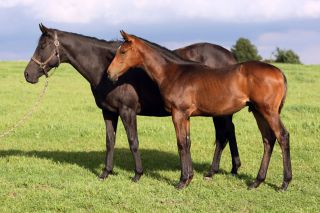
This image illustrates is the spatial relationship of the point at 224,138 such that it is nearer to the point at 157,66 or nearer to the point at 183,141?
the point at 183,141

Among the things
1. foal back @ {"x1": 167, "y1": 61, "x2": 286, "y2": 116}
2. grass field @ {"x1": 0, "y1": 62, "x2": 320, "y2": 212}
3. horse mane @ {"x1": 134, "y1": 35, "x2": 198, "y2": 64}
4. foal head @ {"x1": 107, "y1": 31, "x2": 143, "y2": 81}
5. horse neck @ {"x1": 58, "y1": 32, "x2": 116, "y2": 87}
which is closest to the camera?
grass field @ {"x1": 0, "y1": 62, "x2": 320, "y2": 212}

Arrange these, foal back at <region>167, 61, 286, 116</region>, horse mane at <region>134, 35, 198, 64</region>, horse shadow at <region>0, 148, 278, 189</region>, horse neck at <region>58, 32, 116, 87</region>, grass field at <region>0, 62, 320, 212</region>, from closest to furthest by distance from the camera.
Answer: grass field at <region>0, 62, 320, 212</region> → foal back at <region>167, 61, 286, 116</region> → horse mane at <region>134, 35, 198, 64</region> → horse neck at <region>58, 32, 116, 87</region> → horse shadow at <region>0, 148, 278, 189</region>

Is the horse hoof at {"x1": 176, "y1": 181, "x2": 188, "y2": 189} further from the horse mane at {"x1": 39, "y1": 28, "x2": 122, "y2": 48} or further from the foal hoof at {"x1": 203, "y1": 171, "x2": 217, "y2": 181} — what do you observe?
the horse mane at {"x1": 39, "y1": 28, "x2": 122, "y2": 48}

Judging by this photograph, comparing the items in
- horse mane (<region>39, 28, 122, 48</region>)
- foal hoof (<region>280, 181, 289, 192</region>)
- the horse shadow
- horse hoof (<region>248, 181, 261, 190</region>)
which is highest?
horse mane (<region>39, 28, 122, 48</region>)

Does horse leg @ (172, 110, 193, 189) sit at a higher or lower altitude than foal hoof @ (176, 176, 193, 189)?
higher

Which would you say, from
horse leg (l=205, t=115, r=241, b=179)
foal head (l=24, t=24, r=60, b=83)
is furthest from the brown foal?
foal head (l=24, t=24, r=60, b=83)

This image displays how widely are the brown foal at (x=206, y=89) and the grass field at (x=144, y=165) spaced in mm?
507

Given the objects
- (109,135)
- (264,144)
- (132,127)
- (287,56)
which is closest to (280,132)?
(264,144)

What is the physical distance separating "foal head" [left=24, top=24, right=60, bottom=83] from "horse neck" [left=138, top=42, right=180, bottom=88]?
151 centimetres

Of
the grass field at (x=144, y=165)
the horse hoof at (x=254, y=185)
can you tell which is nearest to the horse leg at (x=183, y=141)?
the grass field at (x=144, y=165)

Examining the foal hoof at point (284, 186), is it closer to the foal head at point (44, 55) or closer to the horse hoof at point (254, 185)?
the horse hoof at point (254, 185)

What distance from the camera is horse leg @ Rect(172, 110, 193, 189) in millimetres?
6918

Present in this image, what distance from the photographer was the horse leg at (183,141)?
6.92m

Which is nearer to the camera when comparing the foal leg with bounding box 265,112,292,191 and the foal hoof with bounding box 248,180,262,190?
the foal leg with bounding box 265,112,292,191
